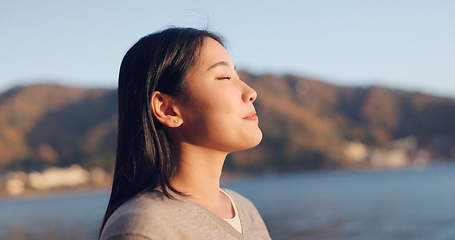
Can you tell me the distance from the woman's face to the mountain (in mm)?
102624

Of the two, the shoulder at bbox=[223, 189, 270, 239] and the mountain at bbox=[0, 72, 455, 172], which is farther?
the mountain at bbox=[0, 72, 455, 172]

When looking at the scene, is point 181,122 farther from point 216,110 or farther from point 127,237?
point 127,237

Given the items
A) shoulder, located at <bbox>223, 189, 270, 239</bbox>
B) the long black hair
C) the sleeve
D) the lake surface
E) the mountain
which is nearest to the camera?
the sleeve

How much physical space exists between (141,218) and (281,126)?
113983 mm

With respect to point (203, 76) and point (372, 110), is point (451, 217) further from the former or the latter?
point (372, 110)

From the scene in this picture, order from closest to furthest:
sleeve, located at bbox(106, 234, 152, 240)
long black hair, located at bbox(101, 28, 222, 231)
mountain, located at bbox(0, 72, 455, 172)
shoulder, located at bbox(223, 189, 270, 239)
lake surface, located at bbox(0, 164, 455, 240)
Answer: sleeve, located at bbox(106, 234, 152, 240)
long black hair, located at bbox(101, 28, 222, 231)
shoulder, located at bbox(223, 189, 270, 239)
lake surface, located at bbox(0, 164, 455, 240)
mountain, located at bbox(0, 72, 455, 172)

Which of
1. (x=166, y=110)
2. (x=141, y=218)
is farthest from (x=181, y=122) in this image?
(x=141, y=218)

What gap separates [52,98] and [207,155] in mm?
133905

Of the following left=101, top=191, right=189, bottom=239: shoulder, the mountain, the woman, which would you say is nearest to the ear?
the woman

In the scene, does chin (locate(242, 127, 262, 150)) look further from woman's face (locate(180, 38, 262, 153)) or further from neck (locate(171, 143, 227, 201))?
neck (locate(171, 143, 227, 201))

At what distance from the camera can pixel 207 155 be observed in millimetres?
1694

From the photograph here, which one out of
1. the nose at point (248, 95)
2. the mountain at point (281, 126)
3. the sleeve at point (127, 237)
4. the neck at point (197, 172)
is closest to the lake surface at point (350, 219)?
the neck at point (197, 172)

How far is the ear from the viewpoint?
163cm

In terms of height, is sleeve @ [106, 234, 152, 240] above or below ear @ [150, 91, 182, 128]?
below
